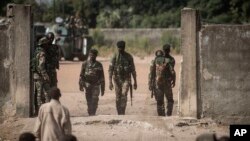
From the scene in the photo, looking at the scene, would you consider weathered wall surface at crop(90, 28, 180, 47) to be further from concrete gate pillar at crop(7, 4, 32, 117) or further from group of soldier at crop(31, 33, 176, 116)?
concrete gate pillar at crop(7, 4, 32, 117)

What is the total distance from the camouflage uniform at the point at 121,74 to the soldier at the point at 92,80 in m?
0.26

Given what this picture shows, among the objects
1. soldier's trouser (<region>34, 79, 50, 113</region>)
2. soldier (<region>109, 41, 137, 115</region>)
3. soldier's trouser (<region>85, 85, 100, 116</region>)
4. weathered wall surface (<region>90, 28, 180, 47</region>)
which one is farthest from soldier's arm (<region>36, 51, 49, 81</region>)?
weathered wall surface (<region>90, 28, 180, 47</region>)

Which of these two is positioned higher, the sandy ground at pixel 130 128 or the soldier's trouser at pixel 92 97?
the soldier's trouser at pixel 92 97

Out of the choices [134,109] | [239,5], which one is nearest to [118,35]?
[239,5]

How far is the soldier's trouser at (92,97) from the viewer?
13.5 metres

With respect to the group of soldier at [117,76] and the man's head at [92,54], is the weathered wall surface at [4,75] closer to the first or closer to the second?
the group of soldier at [117,76]

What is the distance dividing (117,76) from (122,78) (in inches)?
4.3

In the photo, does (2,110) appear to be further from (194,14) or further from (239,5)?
(239,5)

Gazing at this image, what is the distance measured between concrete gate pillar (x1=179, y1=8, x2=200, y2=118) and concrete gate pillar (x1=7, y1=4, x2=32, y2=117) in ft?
9.26

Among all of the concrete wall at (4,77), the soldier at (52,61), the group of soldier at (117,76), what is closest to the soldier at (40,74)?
the group of soldier at (117,76)

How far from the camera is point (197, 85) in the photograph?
12.0 metres

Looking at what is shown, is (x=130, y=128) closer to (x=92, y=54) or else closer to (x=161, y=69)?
(x=161, y=69)

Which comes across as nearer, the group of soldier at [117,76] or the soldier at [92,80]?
the group of soldier at [117,76]

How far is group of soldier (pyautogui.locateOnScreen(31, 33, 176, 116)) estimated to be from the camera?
41.2 ft
